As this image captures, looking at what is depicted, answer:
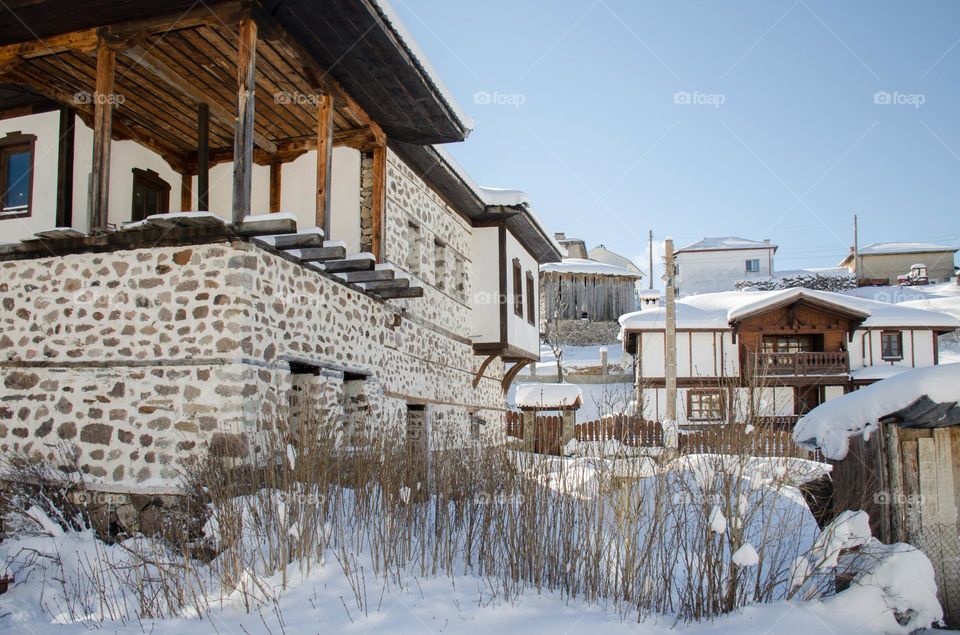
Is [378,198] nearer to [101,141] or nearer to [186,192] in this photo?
[186,192]

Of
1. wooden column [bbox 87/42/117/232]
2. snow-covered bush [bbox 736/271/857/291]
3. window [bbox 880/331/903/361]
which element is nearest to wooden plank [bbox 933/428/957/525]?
wooden column [bbox 87/42/117/232]

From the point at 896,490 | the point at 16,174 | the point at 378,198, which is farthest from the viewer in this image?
the point at 378,198

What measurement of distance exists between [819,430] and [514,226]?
961 cm

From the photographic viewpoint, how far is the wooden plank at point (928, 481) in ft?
21.1

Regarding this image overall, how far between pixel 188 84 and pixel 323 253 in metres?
2.91

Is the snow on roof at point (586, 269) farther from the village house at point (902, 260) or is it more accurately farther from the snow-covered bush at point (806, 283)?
the village house at point (902, 260)

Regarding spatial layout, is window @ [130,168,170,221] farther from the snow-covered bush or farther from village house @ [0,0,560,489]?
the snow-covered bush

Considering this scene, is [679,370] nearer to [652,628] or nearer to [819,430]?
[819,430]

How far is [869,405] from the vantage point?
6.66m

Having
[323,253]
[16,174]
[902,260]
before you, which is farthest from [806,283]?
[16,174]

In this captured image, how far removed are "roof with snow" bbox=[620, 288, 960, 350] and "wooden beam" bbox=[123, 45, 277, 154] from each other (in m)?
17.1

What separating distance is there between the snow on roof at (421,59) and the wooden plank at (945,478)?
6.43 meters

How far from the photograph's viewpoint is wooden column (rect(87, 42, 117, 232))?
7.71 m

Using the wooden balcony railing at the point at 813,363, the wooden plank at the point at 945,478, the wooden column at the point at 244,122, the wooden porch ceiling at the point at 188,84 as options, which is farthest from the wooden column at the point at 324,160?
the wooden balcony railing at the point at 813,363
